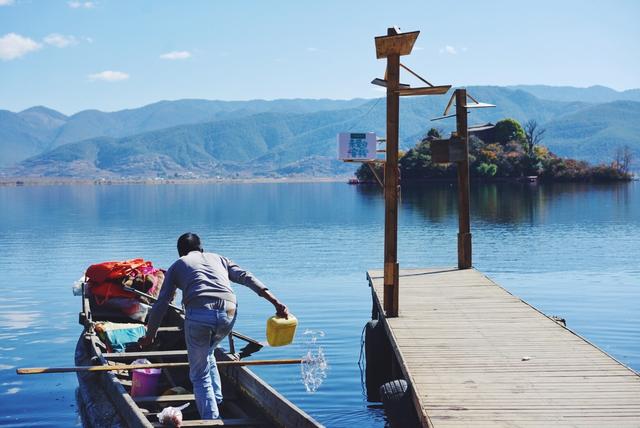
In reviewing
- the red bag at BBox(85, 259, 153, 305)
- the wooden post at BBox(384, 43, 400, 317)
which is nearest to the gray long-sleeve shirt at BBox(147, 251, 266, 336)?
the wooden post at BBox(384, 43, 400, 317)

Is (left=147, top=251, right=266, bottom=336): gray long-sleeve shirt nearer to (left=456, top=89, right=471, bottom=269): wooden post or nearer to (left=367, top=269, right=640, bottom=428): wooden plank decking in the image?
(left=367, top=269, right=640, bottom=428): wooden plank decking

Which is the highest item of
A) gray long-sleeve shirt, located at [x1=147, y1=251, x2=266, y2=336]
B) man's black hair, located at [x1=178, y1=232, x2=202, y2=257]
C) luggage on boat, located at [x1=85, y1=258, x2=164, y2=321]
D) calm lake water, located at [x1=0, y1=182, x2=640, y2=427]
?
man's black hair, located at [x1=178, y1=232, x2=202, y2=257]

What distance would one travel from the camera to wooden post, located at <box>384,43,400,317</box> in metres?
14.1

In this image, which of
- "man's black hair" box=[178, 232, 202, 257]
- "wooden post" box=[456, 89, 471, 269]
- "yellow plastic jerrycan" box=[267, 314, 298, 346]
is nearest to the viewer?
"man's black hair" box=[178, 232, 202, 257]

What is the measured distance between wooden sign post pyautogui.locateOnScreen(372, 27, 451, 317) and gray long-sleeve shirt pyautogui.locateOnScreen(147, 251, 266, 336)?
4577 millimetres

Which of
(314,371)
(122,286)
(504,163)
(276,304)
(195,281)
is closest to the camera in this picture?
(195,281)

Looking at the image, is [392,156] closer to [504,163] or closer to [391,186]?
[391,186]

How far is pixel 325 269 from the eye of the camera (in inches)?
1266

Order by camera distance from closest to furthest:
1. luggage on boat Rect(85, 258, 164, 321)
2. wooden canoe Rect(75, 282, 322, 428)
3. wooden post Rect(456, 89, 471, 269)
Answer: wooden canoe Rect(75, 282, 322, 428), luggage on boat Rect(85, 258, 164, 321), wooden post Rect(456, 89, 471, 269)

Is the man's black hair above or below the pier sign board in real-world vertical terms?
below

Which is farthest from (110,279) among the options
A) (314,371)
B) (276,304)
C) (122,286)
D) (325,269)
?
(325,269)

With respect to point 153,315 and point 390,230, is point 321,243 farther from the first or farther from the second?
point 153,315

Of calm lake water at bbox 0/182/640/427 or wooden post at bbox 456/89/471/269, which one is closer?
calm lake water at bbox 0/182/640/427

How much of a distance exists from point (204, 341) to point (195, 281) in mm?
695
